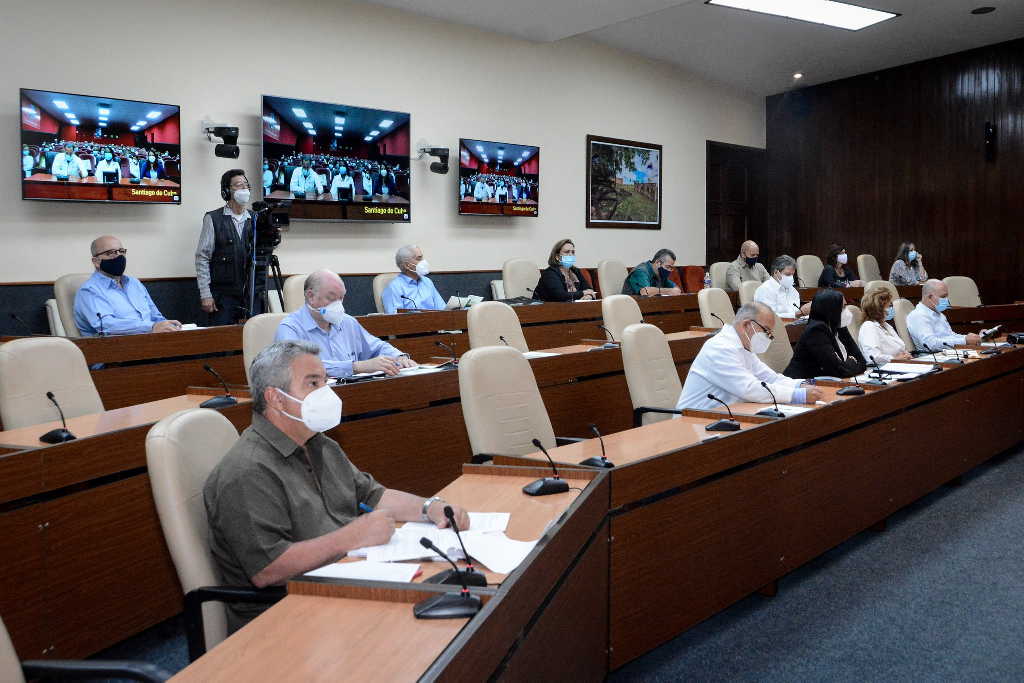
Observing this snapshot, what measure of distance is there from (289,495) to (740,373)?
93.0 inches

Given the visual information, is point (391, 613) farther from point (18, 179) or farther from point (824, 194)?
point (824, 194)

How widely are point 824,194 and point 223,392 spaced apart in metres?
10.6

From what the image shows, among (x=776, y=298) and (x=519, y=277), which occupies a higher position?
(x=519, y=277)

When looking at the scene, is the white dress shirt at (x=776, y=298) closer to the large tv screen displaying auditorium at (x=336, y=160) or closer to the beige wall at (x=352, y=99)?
the beige wall at (x=352, y=99)

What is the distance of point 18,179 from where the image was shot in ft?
19.2

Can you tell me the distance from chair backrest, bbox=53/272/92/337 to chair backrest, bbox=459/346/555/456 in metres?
3.23

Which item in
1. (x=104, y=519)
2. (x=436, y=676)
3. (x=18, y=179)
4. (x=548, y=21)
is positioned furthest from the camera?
(x=548, y=21)

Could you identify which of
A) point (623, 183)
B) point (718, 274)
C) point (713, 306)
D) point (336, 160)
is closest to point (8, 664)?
point (713, 306)

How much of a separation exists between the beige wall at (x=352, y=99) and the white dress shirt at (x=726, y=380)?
14.5ft

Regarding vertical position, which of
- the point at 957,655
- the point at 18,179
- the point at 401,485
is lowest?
the point at 957,655

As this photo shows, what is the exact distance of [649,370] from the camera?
4.18 metres

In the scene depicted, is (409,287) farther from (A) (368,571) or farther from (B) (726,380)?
(A) (368,571)

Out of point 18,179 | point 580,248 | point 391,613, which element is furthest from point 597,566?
point 580,248

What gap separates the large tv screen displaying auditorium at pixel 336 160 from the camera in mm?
7066
